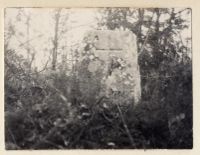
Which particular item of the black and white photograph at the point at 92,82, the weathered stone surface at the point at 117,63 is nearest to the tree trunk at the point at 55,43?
the black and white photograph at the point at 92,82

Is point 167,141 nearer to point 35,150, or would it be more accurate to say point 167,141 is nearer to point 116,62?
point 116,62

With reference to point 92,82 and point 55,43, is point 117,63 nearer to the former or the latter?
point 92,82

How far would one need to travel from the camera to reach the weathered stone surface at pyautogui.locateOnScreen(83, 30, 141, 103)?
Answer: 4.04ft

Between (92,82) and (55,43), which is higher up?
(55,43)

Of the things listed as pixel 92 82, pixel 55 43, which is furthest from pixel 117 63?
pixel 55 43

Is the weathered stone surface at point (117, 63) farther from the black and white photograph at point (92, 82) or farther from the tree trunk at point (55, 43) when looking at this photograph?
the tree trunk at point (55, 43)

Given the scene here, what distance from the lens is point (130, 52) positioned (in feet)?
4.05

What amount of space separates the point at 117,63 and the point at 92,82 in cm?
12

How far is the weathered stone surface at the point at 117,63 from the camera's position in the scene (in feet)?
4.04

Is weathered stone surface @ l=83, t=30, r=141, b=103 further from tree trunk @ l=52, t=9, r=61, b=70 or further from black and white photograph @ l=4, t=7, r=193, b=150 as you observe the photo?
tree trunk @ l=52, t=9, r=61, b=70

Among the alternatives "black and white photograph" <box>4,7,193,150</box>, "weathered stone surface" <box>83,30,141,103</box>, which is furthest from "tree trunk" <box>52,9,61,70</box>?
"weathered stone surface" <box>83,30,141,103</box>

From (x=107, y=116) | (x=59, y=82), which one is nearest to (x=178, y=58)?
(x=107, y=116)

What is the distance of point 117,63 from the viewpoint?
1.24m

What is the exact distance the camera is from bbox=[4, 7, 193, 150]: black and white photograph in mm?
1223
